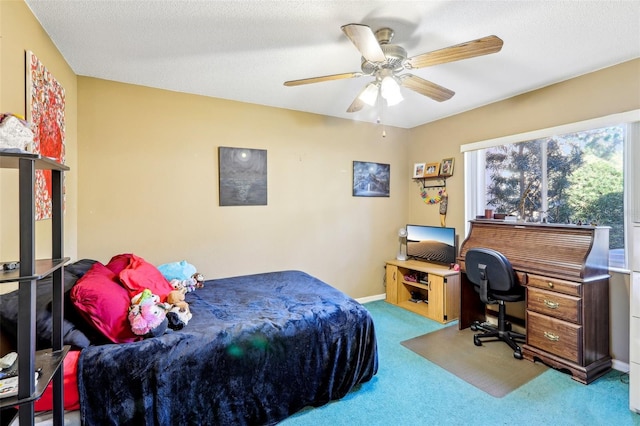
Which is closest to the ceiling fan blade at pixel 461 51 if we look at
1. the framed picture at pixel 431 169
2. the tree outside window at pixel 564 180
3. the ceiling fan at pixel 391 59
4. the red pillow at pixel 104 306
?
the ceiling fan at pixel 391 59

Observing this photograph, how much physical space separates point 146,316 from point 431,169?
144 inches

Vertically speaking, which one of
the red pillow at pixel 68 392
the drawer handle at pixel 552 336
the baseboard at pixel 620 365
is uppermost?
the red pillow at pixel 68 392

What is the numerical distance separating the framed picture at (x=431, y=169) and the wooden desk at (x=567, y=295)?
141 centimetres

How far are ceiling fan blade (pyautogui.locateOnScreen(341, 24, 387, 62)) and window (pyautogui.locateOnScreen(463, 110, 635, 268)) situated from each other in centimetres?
216

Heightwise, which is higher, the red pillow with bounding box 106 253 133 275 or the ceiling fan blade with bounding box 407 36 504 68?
the ceiling fan blade with bounding box 407 36 504 68

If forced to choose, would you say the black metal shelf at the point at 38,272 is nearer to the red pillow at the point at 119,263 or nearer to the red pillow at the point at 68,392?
the red pillow at the point at 68,392

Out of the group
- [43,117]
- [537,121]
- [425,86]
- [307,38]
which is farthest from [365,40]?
[537,121]

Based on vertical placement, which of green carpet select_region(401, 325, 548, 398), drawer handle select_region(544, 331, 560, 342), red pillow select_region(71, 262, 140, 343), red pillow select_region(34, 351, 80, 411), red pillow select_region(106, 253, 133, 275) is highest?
red pillow select_region(106, 253, 133, 275)

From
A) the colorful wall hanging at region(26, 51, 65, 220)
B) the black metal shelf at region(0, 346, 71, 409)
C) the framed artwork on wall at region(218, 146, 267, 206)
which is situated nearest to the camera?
the black metal shelf at region(0, 346, 71, 409)

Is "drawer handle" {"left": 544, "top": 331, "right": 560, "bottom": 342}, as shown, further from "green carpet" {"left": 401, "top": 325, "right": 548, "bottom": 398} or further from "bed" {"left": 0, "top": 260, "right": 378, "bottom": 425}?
"bed" {"left": 0, "top": 260, "right": 378, "bottom": 425}

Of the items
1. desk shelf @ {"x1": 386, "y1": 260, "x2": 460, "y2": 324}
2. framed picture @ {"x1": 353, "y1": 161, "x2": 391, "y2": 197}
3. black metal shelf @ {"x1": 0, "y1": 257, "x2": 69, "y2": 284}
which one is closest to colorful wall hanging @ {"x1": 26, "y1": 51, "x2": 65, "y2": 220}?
black metal shelf @ {"x1": 0, "y1": 257, "x2": 69, "y2": 284}

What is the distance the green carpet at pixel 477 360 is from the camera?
230cm

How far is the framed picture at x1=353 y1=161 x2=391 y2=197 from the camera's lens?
408cm

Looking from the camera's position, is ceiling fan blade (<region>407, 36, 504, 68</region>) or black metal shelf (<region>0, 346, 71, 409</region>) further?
ceiling fan blade (<region>407, 36, 504, 68</region>)
